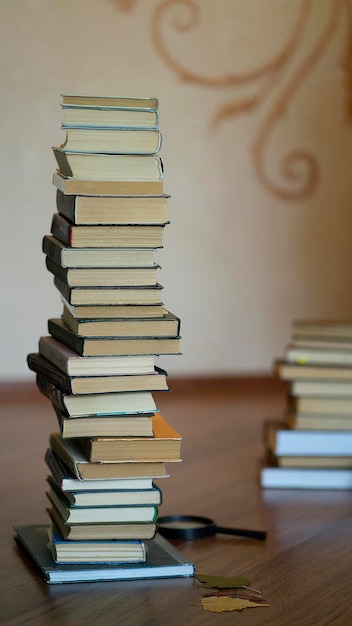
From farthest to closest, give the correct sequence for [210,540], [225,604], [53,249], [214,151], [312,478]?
1. [214,151]
2. [312,478]
3. [210,540]
4. [53,249]
5. [225,604]

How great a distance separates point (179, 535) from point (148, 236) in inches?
24.4

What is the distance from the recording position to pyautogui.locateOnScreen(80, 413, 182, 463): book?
65.1 inches

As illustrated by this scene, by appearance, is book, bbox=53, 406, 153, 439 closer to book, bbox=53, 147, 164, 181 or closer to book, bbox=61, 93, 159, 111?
book, bbox=53, 147, 164, 181

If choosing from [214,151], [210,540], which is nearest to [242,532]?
[210,540]

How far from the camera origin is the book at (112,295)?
164 cm

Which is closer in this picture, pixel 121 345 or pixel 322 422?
pixel 121 345

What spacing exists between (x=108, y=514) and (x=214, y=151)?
2.01 meters

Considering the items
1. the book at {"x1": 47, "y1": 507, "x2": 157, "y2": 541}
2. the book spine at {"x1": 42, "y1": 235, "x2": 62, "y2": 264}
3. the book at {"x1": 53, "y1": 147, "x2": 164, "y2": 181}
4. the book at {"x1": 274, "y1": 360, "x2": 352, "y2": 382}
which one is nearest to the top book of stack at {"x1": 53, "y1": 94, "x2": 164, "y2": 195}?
the book at {"x1": 53, "y1": 147, "x2": 164, "y2": 181}

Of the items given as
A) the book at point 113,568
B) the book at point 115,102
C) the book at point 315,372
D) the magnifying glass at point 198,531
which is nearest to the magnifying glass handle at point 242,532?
the magnifying glass at point 198,531

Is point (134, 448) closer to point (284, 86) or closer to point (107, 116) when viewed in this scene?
point (107, 116)

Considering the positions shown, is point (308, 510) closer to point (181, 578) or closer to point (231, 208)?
point (181, 578)

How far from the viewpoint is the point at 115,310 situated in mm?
1656

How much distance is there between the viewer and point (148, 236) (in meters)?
1.65

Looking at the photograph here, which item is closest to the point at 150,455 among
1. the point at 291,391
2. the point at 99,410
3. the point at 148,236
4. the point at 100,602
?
the point at 99,410
